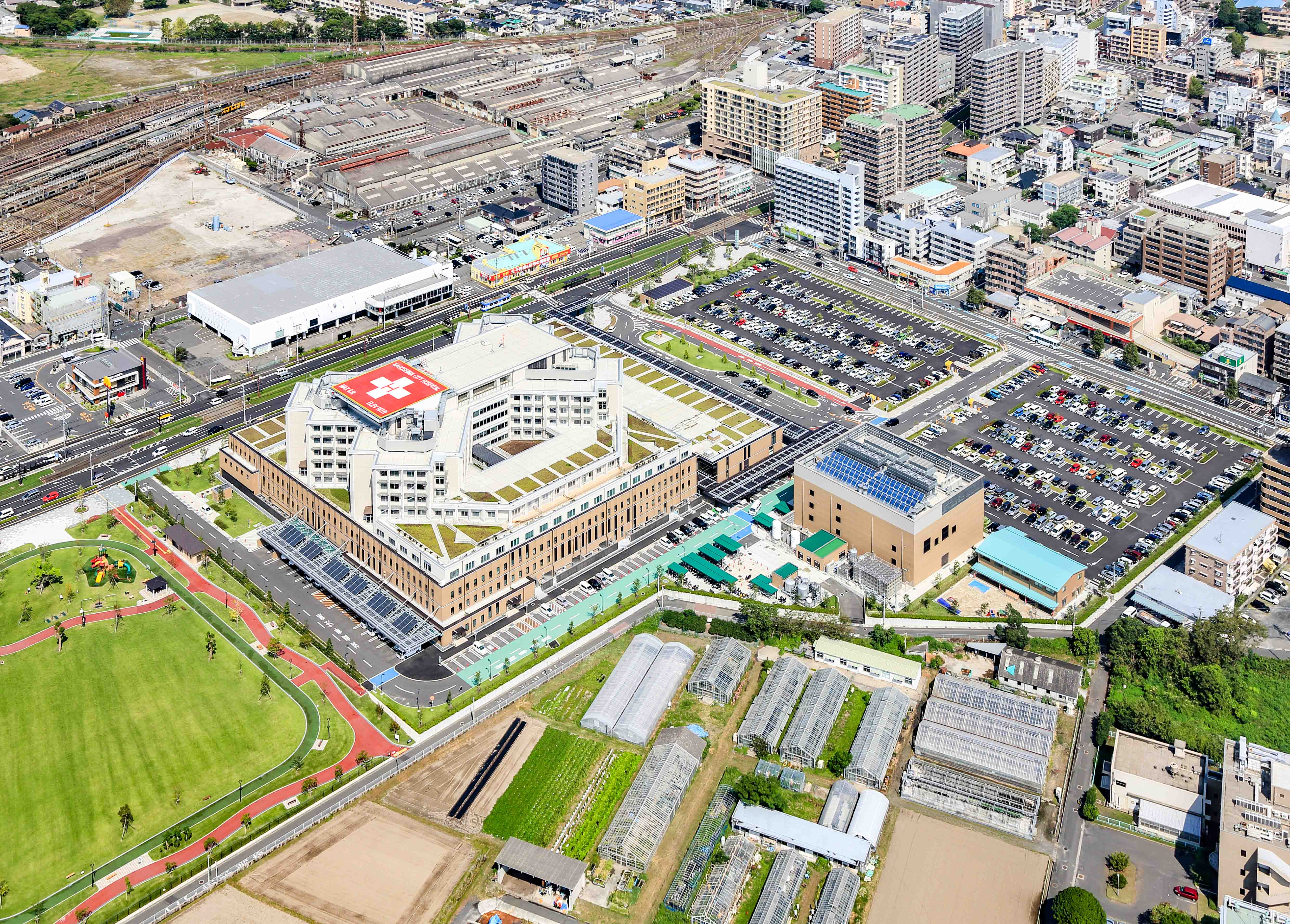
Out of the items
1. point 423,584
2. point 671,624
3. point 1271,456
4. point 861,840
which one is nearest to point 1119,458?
point 1271,456

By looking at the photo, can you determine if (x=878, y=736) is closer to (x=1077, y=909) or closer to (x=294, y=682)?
(x=1077, y=909)

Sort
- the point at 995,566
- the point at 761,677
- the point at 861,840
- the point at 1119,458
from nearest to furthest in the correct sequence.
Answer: the point at 861,840
the point at 761,677
the point at 995,566
the point at 1119,458

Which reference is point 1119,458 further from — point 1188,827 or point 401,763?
point 401,763

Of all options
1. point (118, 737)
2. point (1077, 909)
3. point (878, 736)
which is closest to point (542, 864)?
point (878, 736)

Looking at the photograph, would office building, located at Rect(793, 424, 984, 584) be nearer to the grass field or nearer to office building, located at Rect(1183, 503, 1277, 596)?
office building, located at Rect(1183, 503, 1277, 596)

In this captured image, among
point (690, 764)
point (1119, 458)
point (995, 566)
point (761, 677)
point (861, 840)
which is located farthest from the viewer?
point (1119, 458)

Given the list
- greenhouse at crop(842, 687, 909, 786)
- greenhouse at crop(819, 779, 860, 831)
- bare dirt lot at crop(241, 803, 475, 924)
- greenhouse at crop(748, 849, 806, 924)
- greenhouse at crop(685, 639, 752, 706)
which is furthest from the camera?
greenhouse at crop(685, 639, 752, 706)

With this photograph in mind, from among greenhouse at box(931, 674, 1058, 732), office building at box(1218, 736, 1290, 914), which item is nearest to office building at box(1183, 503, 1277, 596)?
office building at box(1218, 736, 1290, 914)
